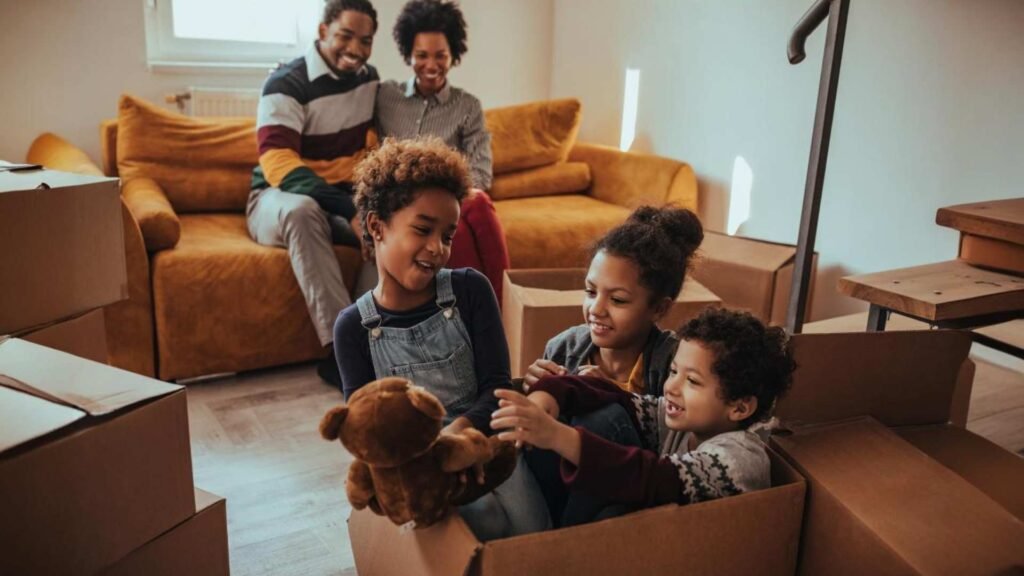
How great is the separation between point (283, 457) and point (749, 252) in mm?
1663

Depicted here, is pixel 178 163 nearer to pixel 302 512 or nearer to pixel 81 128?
pixel 81 128

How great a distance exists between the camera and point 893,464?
1217 mm

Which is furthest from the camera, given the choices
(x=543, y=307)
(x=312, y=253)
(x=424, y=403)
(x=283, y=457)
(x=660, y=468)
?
(x=312, y=253)

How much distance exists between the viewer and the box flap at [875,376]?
132 centimetres

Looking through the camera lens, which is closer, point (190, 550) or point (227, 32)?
point (190, 550)

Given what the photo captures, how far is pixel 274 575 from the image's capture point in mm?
1639

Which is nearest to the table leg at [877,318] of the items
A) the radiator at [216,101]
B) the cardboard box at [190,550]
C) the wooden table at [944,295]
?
the wooden table at [944,295]

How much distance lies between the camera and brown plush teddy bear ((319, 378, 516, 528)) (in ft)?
3.18

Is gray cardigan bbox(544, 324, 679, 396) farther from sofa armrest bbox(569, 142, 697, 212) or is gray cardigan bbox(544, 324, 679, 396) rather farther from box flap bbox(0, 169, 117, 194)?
sofa armrest bbox(569, 142, 697, 212)

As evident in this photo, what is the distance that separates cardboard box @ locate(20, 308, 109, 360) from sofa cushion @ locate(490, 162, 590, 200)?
2035mm

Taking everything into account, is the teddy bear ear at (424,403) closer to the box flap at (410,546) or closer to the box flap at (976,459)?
the box flap at (410,546)

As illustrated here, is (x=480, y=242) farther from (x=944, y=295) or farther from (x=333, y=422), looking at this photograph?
(x=333, y=422)

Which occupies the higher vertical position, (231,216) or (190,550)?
(231,216)

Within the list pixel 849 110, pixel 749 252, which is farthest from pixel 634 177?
pixel 849 110
